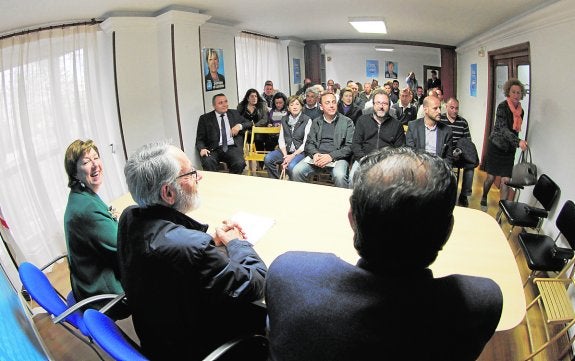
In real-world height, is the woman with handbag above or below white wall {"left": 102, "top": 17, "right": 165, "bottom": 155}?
below

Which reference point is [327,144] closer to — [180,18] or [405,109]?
[180,18]

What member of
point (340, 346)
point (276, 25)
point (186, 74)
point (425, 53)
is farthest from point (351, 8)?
point (425, 53)

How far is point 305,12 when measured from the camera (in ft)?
16.4

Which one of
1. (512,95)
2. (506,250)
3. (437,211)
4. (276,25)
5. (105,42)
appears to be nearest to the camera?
(437,211)

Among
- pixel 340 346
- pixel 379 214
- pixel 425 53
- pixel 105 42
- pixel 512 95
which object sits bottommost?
pixel 340 346

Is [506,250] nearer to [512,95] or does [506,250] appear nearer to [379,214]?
[379,214]

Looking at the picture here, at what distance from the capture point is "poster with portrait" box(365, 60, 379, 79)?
40.9 ft

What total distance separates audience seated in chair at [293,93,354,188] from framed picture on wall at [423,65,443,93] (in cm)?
685

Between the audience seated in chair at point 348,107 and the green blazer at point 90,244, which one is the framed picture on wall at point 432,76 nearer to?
the audience seated in chair at point 348,107

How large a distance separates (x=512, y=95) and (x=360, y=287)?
12.7ft

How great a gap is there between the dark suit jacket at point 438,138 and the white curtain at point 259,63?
418cm

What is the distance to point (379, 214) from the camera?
2.34 ft

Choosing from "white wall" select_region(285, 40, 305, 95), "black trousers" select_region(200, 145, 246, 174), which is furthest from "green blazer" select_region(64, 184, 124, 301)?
"white wall" select_region(285, 40, 305, 95)

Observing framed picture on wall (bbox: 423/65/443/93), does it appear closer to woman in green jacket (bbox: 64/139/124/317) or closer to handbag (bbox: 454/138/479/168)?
handbag (bbox: 454/138/479/168)
